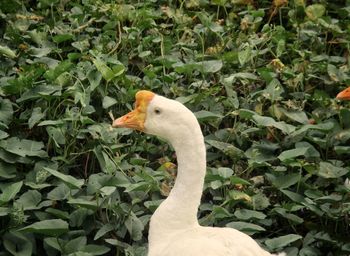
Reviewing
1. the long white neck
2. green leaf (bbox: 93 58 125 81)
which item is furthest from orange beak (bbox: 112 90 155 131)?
green leaf (bbox: 93 58 125 81)

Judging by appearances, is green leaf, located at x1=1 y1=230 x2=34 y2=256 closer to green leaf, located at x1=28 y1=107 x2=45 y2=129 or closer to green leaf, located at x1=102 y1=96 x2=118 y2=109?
green leaf, located at x1=28 y1=107 x2=45 y2=129

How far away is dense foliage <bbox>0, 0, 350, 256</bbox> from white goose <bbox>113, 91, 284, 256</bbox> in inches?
19.6

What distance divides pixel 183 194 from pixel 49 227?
73 cm

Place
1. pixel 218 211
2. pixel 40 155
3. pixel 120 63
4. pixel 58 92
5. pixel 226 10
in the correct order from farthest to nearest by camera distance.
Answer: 1. pixel 226 10
2. pixel 120 63
3. pixel 58 92
4. pixel 40 155
5. pixel 218 211

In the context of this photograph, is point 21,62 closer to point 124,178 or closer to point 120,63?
point 120,63

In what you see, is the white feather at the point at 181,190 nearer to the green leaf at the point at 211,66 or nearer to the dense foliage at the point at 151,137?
the dense foliage at the point at 151,137

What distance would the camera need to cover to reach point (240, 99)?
5.50 meters

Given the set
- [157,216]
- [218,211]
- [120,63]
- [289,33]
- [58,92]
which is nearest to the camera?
[157,216]

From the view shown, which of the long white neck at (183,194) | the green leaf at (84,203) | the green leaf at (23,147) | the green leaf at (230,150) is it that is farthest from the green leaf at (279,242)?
the green leaf at (23,147)

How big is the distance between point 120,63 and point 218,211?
1460 mm

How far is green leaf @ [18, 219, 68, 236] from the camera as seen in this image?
4.07m

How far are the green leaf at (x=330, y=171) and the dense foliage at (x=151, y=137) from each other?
10 millimetres

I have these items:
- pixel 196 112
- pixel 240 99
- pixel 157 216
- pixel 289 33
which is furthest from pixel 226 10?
pixel 157 216

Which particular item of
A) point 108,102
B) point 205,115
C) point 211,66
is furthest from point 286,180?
point 211,66
